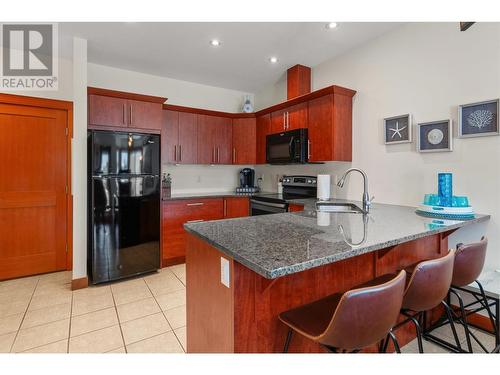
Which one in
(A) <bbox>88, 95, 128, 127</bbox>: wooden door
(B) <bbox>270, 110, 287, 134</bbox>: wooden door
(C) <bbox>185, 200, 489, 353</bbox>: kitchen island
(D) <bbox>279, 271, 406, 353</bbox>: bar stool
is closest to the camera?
(D) <bbox>279, 271, 406, 353</bbox>: bar stool

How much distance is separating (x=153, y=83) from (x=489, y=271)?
4337mm

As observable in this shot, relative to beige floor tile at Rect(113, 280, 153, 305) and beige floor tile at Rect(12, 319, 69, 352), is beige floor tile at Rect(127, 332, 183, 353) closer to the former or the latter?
beige floor tile at Rect(12, 319, 69, 352)

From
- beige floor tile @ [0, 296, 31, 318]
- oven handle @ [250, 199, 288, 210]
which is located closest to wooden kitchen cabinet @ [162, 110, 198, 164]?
oven handle @ [250, 199, 288, 210]

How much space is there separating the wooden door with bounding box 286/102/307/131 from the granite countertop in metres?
1.75

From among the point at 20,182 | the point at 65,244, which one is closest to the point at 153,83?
the point at 20,182

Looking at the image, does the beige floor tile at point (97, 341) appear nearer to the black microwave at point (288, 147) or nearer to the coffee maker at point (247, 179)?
the black microwave at point (288, 147)

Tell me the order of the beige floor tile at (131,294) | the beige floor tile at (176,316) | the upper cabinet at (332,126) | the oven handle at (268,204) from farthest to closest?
the oven handle at (268,204) → the upper cabinet at (332,126) → the beige floor tile at (131,294) → the beige floor tile at (176,316)

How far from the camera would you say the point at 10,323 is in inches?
85.5

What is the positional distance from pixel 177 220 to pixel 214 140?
1.35 metres

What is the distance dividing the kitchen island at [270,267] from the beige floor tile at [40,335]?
1.17 meters

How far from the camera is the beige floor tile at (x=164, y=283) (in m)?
2.82

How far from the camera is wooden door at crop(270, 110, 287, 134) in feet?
12.3

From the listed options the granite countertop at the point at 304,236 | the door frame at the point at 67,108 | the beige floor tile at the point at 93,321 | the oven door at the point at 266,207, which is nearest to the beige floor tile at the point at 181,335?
the beige floor tile at the point at 93,321
